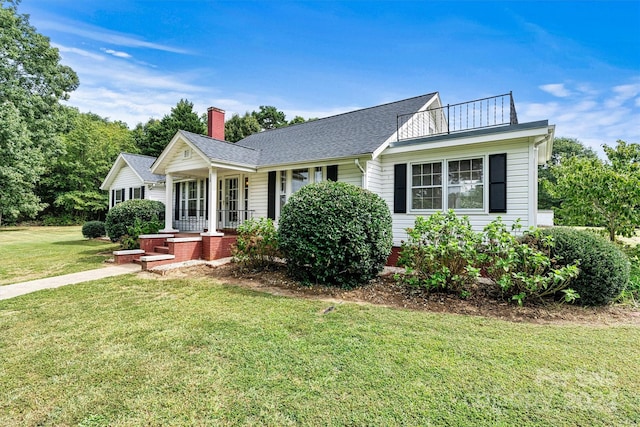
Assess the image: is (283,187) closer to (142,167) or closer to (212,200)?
(212,200)

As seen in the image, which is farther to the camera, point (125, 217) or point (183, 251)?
point (125, 217)

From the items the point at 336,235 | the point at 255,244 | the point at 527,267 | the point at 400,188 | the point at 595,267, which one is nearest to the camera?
the point at 595,267

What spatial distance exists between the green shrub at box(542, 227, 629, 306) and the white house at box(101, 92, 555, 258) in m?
1.62

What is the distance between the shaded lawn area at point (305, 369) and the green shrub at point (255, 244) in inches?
108

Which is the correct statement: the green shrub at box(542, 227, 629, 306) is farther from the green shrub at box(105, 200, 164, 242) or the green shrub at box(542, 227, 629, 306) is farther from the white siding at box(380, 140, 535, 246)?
the green shrub at box(105, 200, 164, 242)

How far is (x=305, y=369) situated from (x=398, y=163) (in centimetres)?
691

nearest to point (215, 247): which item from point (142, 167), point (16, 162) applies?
point (142, 167)

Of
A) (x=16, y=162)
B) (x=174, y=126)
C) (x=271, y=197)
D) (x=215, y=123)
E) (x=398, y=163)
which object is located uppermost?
(x=174, y=126)

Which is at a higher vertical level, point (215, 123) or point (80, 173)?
point (215, 123)

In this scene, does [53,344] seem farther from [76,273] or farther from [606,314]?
[606,314]

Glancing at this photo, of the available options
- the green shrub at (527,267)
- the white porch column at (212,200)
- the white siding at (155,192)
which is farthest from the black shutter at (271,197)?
the white siding at (155,192)

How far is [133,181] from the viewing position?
62.6 feet

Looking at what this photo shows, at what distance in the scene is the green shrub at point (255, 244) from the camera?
7.45 meters

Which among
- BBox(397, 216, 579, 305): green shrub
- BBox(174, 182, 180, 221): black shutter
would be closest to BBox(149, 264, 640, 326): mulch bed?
BBox(397, 216, 579, 305): green shrub
